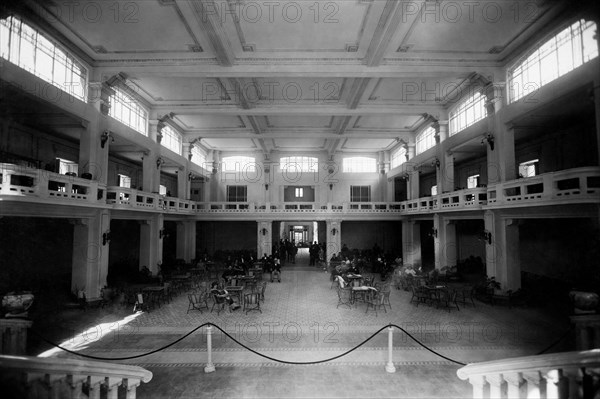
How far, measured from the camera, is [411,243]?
23.4 m

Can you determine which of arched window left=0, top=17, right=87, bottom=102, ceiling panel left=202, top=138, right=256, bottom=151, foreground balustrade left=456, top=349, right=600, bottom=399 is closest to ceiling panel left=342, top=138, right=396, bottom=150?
ceiling panel left=202, top=138, right=256, bottom=151

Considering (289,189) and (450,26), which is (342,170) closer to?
(289,189)

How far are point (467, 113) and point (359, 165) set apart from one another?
45.6ft

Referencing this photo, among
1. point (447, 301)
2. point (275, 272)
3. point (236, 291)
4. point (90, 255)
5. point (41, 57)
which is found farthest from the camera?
point (275, 272)

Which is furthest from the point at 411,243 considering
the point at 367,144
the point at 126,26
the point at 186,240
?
the point at 126,26

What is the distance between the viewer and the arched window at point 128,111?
1520 cm

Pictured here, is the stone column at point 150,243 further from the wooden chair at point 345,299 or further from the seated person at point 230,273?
the wooden chair at point 345,299

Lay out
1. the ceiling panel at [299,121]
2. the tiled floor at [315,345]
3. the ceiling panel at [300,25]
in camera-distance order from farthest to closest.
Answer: the ceiling panel at [299,121] → the ceiling panel at [300,25] → the tiled floor at [315,345]

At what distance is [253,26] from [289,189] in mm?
19440

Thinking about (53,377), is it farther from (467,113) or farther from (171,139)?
(171,139)

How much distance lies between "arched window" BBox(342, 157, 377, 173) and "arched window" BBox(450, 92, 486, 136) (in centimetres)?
1199

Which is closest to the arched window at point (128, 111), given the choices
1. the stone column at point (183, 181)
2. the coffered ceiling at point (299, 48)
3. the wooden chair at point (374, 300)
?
the coffered ceiling at point (299, 48)

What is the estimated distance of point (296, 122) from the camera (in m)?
22.4

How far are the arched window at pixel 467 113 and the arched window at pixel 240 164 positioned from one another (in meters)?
18.1
